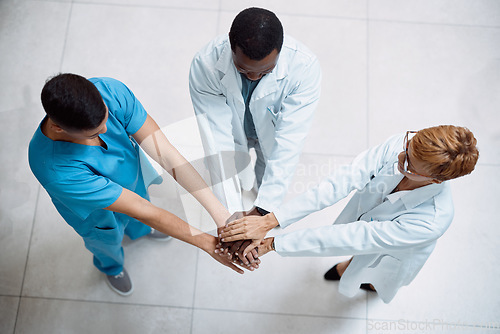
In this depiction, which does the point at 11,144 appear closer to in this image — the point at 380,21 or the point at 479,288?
the point at 380,21

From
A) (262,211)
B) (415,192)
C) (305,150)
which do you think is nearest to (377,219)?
(415,192)

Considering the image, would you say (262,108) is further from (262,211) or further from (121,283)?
(121,283)

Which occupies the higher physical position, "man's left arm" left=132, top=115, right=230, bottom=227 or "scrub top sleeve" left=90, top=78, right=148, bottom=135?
"scrub top sleeve" left=90, top=78, right=148, bottom=135

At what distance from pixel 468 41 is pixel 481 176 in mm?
807

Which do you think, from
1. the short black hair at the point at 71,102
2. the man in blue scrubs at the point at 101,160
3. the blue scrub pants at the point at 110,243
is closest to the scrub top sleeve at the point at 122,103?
the man in blue scrubs at the point at 101,160

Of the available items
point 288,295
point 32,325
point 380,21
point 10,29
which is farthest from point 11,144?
point 380,21

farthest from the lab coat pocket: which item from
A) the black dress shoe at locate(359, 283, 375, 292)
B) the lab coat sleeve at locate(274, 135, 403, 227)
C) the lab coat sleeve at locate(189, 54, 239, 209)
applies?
the black dress shoe at locate(359, 283, 375, 292)

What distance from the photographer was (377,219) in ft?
4.53

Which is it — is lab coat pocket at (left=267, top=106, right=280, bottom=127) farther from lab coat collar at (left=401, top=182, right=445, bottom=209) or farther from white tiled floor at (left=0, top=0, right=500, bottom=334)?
white tiled floor at (left=0, top=0, right=500, bottom=334)

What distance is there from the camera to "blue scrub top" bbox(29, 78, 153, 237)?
1.12 m

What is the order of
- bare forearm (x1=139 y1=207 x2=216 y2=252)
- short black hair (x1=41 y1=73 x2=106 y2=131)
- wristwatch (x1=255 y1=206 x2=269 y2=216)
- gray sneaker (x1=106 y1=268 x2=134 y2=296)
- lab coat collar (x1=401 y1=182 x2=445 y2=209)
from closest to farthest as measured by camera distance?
short black hair (x1=41 y1=73 x2=106 y2=131)
lab coat collar (x1=401 y1=182 x2=445 y2=209)
bare forearm (x1=139 y1=207 x2=216 y2=252)
wristwatch (x1=255 y1=206 x2=269 y2=216)
gray sneaker (x1=106 y1=268 x2=134 y2=296)

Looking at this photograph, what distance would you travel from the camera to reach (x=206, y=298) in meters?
1.93

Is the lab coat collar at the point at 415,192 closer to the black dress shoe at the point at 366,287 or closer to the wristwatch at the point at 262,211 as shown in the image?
the wristwatch at the point at 262,211

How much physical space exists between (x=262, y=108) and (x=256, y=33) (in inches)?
14.4
